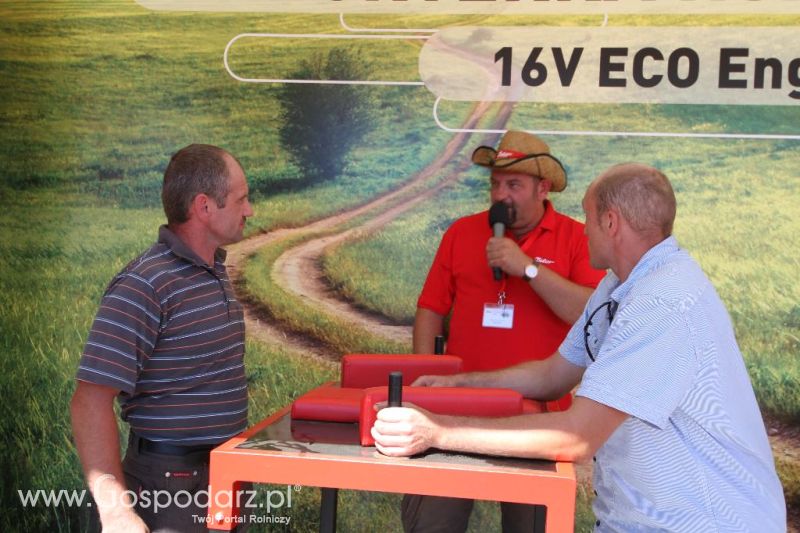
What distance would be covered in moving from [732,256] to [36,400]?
9.69 feet

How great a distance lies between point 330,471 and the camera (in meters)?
1.56

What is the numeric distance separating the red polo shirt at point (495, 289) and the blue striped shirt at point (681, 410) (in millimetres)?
1321

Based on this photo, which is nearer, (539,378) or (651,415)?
(651,415)

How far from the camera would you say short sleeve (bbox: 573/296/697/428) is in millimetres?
1682

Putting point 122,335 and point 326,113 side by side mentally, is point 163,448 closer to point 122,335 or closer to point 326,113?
point 122,335

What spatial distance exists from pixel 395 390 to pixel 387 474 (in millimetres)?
165

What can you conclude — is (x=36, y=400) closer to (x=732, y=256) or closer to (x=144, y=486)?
(x=144, y=486)

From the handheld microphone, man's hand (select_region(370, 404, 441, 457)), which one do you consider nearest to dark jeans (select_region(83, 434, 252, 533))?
man's hand (select_region(370, 404, 441, 457))

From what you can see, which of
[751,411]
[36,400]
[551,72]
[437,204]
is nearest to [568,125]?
[551,72]

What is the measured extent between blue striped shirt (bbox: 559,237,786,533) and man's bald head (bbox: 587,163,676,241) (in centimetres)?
6

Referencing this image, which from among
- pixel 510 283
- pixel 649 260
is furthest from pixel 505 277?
pixel 649 260

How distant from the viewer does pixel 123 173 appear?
13.0ft

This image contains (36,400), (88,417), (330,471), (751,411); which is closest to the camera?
(330,471)

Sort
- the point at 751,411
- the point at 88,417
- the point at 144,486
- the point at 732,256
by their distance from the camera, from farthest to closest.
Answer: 1. the point at 732,256
2. the point at 144,486
3. the point at 88,417
4. the point at 751,411
